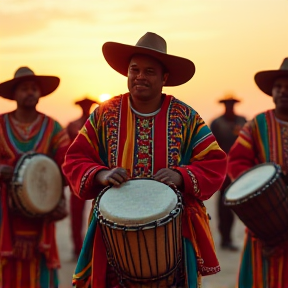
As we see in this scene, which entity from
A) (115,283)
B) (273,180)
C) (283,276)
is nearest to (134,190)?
(115,283)

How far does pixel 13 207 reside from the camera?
323 inches

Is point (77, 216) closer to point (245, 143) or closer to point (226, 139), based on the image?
point (226, 139)

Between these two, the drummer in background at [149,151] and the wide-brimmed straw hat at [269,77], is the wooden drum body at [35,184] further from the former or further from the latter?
the drummer in background at [149,151]

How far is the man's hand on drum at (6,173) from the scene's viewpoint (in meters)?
8.10

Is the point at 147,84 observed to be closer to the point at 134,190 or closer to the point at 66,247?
the point at 134,190

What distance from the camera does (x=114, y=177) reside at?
5496 mm

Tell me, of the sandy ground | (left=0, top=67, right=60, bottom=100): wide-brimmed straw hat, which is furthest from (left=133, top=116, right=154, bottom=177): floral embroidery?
the sandy ground

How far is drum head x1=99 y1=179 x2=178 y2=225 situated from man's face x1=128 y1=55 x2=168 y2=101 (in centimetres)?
58

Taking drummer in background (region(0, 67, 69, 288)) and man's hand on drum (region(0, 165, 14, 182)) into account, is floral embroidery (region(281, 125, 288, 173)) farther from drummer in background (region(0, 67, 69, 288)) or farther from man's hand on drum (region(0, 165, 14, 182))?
man's hand on drum (region(0, 165, 14, 182))

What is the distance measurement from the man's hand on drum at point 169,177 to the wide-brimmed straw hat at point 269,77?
2.78m

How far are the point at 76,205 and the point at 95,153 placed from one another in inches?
281

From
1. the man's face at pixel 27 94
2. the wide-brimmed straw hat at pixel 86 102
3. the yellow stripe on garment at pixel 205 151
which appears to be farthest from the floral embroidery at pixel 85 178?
the wide-brimmed straw hat at pixel 86 102

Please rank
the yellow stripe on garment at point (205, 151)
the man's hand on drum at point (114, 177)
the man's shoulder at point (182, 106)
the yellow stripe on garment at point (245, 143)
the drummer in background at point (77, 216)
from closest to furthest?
the man's hand on drum at point (114, 177)
the yellow stripe on garment at point (205, 151)
the man's shoulder at point (182, 106)
the yellow stripe on garment at point (245, 143)
the drummer in background at point (77, 216)

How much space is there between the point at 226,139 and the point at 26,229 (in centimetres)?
544
